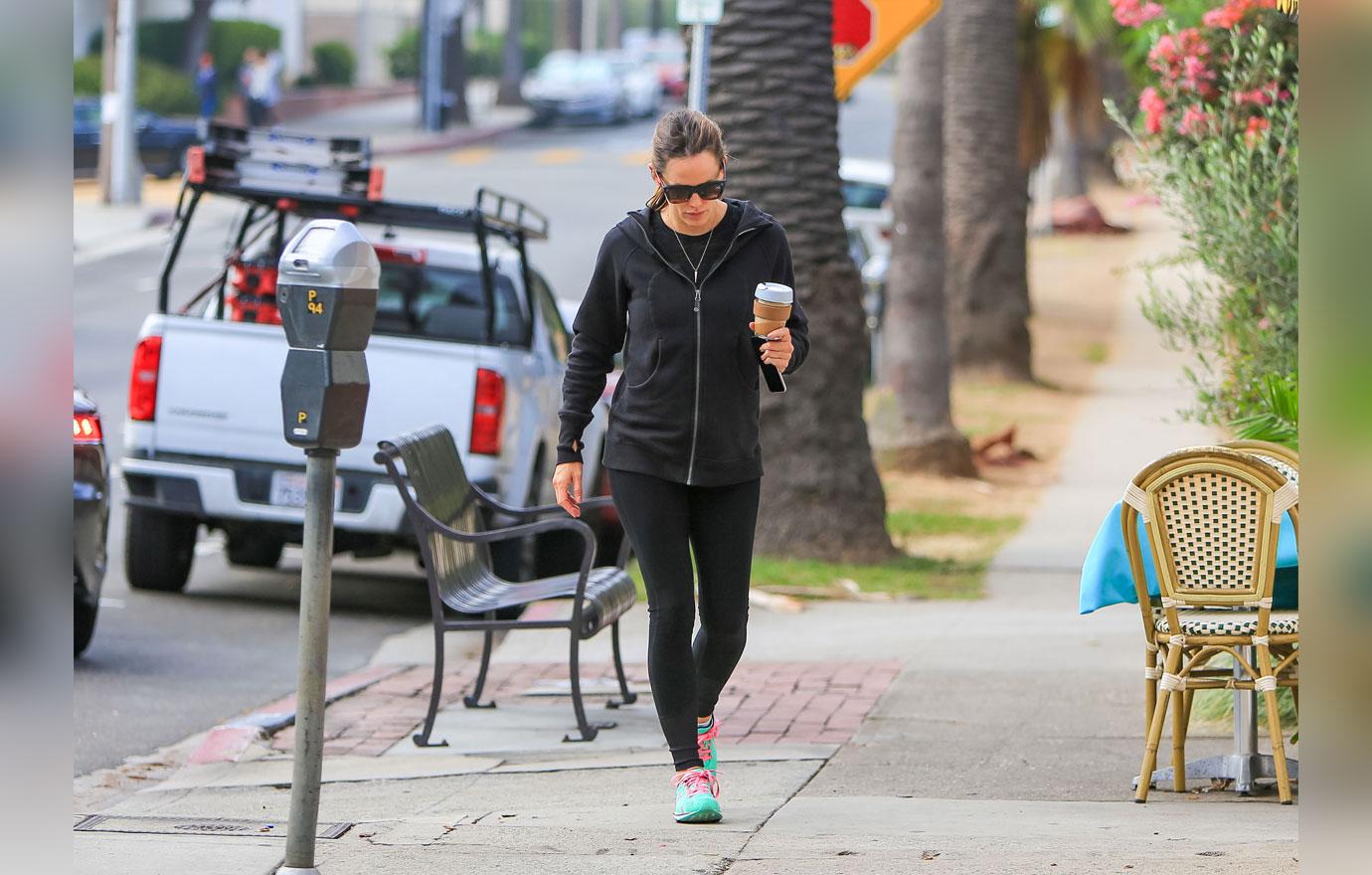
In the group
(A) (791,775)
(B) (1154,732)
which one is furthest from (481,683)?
(B) (1154,732)

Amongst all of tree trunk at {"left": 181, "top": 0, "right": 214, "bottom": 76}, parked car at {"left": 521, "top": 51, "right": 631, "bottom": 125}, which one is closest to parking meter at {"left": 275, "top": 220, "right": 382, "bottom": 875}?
tree trunk at {"left": 181, "top": 0, "right": 214, "bottom": 76}

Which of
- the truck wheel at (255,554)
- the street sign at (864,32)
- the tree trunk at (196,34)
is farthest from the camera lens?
the tree trunk at (196,34)

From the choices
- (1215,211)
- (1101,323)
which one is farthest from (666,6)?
(1215,211)

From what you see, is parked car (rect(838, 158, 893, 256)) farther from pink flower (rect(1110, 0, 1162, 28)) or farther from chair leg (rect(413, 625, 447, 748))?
chair leg (rect(413, 625, 447, 748))

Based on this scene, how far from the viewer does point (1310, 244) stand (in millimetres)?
2902

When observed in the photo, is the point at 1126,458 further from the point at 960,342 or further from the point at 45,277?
the point at 45,277

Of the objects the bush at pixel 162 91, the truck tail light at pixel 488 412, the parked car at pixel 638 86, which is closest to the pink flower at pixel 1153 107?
the truck tail light at pixel 488 412

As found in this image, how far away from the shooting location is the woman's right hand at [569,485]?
5602mm

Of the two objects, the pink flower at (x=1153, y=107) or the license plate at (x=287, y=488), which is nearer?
the pink flower at (x=1153, y=107)

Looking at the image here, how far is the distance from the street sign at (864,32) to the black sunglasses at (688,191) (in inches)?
248

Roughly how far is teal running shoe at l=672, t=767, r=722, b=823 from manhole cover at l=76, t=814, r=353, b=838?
37.2 inches

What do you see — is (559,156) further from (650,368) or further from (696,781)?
(696,781)

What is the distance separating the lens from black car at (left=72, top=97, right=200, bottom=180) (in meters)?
33.8

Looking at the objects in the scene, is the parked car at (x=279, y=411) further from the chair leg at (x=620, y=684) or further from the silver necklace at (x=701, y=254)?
the silver necklace at (x=701, y=254)
